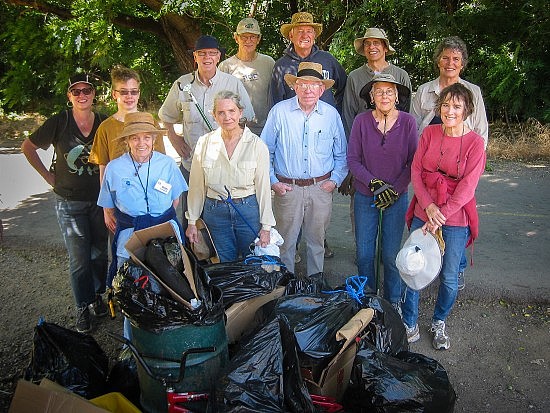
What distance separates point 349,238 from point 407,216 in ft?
6.76

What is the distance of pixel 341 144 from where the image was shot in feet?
13.8

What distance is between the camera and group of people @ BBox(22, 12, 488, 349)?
347 cm

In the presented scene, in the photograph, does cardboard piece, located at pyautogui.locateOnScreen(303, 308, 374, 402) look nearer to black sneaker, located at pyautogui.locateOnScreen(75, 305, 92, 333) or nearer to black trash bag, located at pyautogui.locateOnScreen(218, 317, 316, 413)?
black trash bag, located at pyautogui.locateOnScreen(218, 317, 316, 413)

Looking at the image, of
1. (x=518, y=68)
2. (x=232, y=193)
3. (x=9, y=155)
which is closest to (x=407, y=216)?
(x=232, y=193)

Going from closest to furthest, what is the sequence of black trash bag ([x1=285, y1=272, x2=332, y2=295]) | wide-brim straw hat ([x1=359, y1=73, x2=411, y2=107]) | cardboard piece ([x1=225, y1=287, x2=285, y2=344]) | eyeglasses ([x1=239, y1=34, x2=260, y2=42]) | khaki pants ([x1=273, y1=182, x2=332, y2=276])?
1. cardboard piece ([x1=225, y1=287, x2=285, y2=344])
2. black trash bag ([x1=285, y1=272, x2=332, y2=295])
3. wide-brim straw hat ([x1=359, y1=73, x2=411, y2=107])
4. khaki pants ([x1=273, y1=182, x2=332, y2=276])
5. eyeglasses ([x1=239, y1=34, x2=260, y2=42])

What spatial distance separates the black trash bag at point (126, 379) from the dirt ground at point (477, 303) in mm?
712

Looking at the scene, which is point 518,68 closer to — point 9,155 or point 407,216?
point 407,216

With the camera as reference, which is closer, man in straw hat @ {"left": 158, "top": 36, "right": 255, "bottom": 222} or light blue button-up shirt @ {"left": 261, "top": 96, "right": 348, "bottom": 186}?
light blue button-up shirt @ {"left": 261, "top": 96, "right": 348, "bottom": 186}

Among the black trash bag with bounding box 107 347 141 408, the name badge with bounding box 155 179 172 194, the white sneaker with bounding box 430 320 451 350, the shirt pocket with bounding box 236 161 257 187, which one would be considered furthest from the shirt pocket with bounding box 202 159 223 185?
the white sneaker with bounding box 430 320 451 350

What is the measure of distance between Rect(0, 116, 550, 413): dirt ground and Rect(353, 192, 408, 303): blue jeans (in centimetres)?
45

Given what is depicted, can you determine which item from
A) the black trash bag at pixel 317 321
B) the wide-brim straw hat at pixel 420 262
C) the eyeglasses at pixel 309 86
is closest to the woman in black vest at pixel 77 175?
the eyeglasses at pixel 309 86

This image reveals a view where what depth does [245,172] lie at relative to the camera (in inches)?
151

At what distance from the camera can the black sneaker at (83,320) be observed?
4.15 m

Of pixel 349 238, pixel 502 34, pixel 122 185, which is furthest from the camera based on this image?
pixel 502 34
